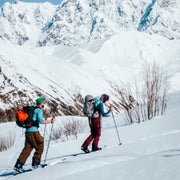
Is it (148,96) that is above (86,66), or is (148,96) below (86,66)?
below

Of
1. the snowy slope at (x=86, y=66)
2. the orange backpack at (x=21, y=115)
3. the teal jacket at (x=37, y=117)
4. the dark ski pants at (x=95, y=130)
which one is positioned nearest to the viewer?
the orange backpack at (x=21, y=115)

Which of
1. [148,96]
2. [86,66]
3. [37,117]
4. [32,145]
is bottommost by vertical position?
[32,145]

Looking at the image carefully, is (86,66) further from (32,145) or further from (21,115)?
(21,115)

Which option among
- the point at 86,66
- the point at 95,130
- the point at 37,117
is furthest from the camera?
the point at 86,66

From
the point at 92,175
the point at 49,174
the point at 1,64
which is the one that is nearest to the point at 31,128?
the point at 49,174

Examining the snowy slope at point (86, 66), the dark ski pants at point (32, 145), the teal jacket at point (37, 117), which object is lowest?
the dark ski pants at point (32, 145)

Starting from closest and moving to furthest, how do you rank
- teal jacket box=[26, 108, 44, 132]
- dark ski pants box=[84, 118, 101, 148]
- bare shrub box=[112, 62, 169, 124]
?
1. teal jacket box=[26, 108, 44, 132]
2. dark ski pants box=[84, 118, 101, 148]
3. bare shrub box=[112, 62, 169, 124]

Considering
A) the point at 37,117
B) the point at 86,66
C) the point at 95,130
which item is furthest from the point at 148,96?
the point at 86,66

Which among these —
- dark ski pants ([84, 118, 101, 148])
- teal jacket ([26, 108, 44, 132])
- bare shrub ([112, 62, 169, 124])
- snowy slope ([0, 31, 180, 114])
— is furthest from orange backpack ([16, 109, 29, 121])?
snowy slope ([0, 31, 180, 114])

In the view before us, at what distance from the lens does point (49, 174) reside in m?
3.69

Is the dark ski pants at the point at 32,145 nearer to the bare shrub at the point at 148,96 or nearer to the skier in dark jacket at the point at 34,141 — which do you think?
the skier in dark jacket at the point at 34,141

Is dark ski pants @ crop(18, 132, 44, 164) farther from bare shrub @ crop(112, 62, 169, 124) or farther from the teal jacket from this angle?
bare shrub @ crop(112, 62, 169, 124)

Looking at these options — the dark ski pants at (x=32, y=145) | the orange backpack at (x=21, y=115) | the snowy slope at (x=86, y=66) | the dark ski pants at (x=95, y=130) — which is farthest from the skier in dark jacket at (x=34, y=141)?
the snowy slope at (x=86, y=66)

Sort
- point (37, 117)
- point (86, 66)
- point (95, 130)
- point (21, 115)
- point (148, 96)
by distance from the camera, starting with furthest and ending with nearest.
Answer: point (86, 66) < point (148, 96) < point (95, 130) < point (37, 117) < point (21, 115)
